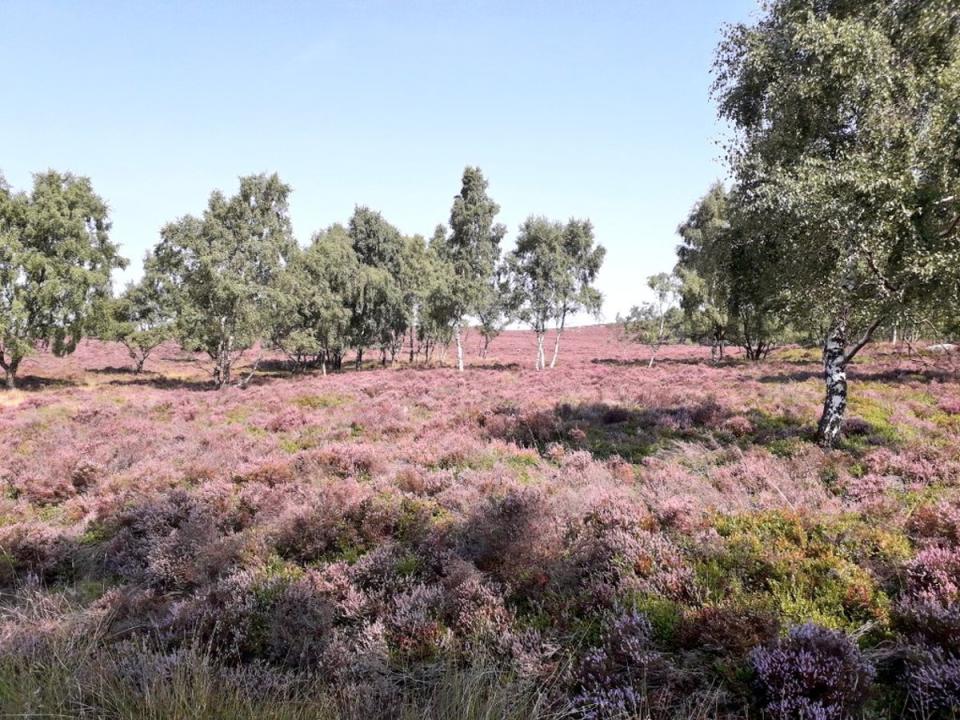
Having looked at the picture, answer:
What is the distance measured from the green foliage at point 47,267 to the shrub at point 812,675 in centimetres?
3878

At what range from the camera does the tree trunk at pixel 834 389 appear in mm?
11477

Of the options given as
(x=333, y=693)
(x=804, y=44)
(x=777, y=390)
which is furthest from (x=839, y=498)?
(x=777, y=390)

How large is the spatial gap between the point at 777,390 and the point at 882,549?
15217mm

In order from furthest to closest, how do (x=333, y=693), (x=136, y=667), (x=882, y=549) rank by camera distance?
(x=882, y=549)
(x=136, y=667)
(x=333, y=693)

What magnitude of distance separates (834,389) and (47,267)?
41.1m

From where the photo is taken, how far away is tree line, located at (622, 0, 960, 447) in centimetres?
870

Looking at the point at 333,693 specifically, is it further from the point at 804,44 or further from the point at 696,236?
the point at 696,236

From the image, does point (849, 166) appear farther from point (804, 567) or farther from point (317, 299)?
point (317, 299)

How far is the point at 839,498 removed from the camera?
26.2 ft

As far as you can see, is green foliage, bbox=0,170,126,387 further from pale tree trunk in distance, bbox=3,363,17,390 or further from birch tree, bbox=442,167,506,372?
birch tree, bbox=442,167,506,372

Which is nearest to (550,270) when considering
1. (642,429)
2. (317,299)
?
(317,299)

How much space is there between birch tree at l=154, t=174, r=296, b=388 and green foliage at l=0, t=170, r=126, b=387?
549 cm

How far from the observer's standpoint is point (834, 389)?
39.0 feet

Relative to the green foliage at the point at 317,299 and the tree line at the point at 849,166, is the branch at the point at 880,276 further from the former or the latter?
the green foliage at the point at 317,299
